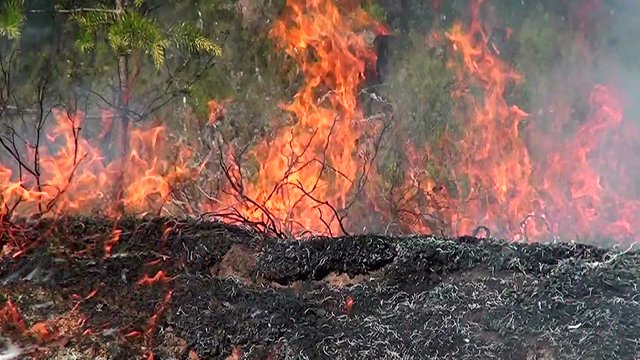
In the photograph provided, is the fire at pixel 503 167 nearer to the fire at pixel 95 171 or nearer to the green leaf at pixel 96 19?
the fire at pixel 95 171

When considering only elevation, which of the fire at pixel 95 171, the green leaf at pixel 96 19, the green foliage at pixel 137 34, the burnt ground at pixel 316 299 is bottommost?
the burnt ground at pixel 316 299

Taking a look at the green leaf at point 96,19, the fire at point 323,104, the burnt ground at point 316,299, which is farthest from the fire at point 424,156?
the burnt ground at point 316,299

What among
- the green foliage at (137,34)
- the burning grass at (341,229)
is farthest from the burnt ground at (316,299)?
the green foliage at (137,34)

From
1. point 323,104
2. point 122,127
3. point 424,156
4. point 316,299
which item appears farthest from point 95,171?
point 316,299

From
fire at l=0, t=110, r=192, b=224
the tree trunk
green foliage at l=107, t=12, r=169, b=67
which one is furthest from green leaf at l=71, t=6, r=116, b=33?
fire at l=0, t=110, r=192, b=224

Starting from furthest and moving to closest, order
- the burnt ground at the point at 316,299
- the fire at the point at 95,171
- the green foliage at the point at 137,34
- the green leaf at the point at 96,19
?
the fire at the point at 95,171 → the green leaf at the point at 96,19 → the green foliage at the point at 137,34 → the burnt ground at the point at 316,299

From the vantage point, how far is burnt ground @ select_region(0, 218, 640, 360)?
2332 mm

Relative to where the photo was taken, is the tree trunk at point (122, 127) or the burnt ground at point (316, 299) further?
the tree trunk at point (122, 127)

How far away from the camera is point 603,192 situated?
17.0 ft

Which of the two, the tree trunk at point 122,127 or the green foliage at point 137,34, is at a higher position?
the tree trunk at point 122,127

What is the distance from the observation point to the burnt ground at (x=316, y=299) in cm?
→ 233

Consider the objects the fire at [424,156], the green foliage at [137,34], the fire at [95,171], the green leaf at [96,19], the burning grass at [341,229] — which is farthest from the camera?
the fire at [424,156]

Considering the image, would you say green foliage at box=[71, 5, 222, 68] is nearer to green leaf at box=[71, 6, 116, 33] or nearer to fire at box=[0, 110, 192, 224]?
green leaf at box=[71, 6, 116, 33]

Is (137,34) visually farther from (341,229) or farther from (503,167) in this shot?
(503,167)
